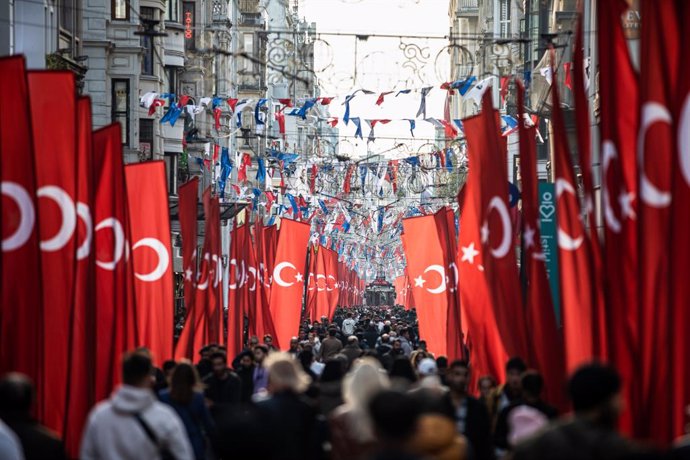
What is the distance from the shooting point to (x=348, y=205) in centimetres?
7300

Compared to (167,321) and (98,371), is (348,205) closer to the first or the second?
(167,321)

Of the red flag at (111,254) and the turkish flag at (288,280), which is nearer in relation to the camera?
the red flag at (111,254)

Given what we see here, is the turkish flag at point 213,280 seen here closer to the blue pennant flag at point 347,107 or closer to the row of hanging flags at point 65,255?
the blue pennant flag at point 347,107

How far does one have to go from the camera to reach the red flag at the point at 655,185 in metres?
10.1

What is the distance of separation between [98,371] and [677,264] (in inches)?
238

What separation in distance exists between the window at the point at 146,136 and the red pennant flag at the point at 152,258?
28.7 m

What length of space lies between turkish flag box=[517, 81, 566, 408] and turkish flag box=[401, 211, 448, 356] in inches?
463

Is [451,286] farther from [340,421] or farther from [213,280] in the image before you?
[340,421]

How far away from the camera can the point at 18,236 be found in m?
12.1

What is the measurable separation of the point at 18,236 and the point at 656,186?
16.2 feet

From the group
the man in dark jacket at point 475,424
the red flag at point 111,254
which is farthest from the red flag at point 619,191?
the red flag at point 111,254

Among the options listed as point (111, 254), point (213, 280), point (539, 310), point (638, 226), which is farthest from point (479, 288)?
point (213, 280)

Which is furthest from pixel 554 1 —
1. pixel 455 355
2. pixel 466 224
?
pixel 466 224

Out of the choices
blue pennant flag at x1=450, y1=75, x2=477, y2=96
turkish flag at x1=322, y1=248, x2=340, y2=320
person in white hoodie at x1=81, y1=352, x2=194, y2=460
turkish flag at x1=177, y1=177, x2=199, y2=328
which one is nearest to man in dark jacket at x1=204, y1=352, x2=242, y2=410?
person in white hoodie at x1=81, y1=352, x2=194, y2=460
